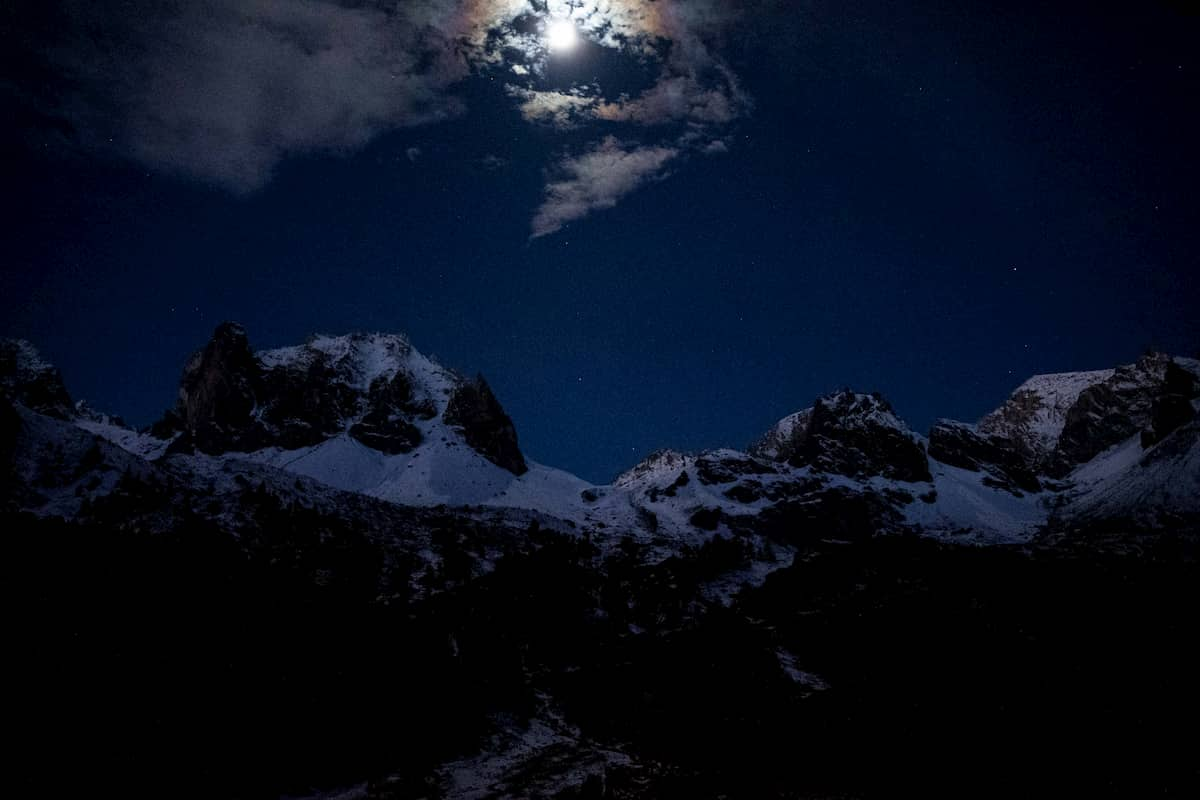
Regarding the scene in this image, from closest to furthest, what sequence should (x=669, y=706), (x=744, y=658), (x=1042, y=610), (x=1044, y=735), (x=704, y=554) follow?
(x=1044, y=735), (x=669, y=706), (x=744, y=658), (x=1042, y=610), (x=704, y=554)

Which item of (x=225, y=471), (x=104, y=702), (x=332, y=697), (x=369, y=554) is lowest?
(x=332, y=697)

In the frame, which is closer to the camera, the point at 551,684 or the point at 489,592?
the point at 551,684

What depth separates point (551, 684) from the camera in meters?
52.0

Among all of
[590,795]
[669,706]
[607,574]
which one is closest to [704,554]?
[607,574]

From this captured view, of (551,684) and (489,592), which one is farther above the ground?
(489,592)

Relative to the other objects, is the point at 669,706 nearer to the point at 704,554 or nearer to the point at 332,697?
the point at 332,697

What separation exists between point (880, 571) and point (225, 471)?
103 meters

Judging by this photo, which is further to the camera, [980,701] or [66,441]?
[66,441]

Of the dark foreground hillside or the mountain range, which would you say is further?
the mountain range

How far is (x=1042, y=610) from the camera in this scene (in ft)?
214

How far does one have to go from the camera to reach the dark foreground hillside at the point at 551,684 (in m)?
28.2

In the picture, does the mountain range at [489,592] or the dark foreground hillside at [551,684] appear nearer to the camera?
the dark foreground hillside at [551,684]

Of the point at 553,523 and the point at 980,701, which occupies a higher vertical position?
the point at 553,523

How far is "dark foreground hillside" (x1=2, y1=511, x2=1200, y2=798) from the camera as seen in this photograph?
92.7 ft
